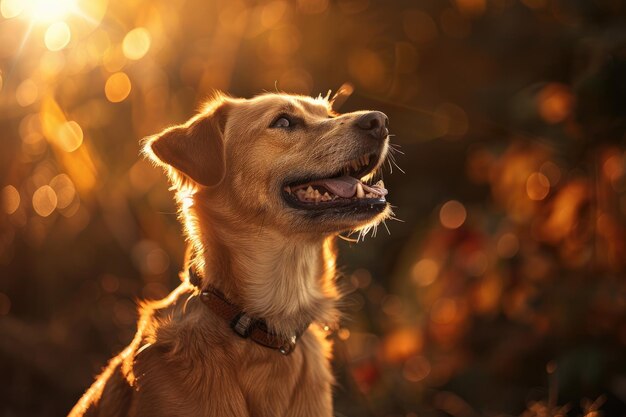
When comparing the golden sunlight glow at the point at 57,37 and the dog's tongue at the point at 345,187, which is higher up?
the golden sunlight glow at the point at 57,37

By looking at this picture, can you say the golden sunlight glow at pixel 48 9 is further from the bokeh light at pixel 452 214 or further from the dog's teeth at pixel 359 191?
the bokeh light at pixel 452 214

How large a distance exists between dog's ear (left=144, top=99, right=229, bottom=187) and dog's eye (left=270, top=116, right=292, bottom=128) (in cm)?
33

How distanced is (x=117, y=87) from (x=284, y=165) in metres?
3.91

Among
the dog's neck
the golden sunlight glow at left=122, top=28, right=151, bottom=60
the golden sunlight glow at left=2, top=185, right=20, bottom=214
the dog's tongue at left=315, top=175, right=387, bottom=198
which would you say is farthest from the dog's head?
the golden sunlight glow at left=2, top=185, right=20, bottom=214

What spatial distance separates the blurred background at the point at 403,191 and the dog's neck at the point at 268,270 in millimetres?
1290

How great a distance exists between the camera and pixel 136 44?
23.4ft

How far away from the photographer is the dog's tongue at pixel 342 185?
3.97 metres

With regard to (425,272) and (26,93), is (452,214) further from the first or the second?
(26,93)

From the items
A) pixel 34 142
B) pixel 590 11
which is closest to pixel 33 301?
pixel 34 142

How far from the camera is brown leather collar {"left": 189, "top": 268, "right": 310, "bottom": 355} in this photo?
360 centimetres

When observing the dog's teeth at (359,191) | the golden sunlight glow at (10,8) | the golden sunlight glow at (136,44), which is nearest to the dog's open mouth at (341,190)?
the dog's teeth at (359,191)

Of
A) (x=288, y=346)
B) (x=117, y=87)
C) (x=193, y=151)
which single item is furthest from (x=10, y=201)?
(x=288, y=346)

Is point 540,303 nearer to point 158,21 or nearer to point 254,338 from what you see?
point 254,338

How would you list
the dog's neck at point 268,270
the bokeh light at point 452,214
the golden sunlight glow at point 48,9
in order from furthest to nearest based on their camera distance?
the bokeh light at point 452,214, the golden sunlight glow at point 48,9, the dog's neck at point 268,270
